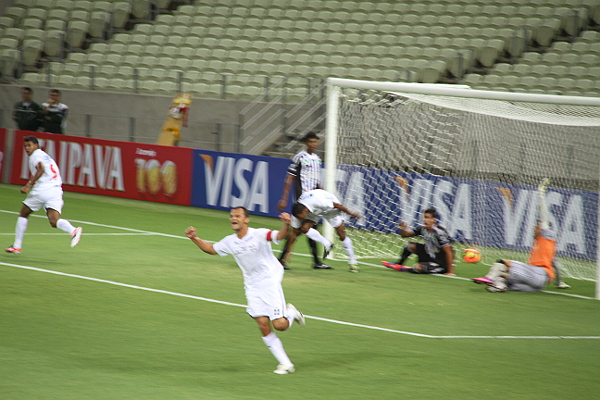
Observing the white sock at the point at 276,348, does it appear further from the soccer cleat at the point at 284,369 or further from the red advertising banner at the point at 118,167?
the red advertising banner at the point at 118,167

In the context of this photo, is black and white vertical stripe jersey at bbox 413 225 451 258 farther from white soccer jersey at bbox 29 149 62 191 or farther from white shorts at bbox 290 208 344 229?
white soccer jersey at bbox 29 149 62 191

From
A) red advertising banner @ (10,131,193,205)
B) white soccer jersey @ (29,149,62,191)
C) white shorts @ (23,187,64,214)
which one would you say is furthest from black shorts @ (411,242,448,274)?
red advertising banner @ (10,131,193,205)

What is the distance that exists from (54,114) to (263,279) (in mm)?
16066

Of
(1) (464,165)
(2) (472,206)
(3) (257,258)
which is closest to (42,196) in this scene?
(3) (257,258)

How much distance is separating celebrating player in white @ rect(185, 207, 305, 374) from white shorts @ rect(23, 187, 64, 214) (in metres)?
6.15

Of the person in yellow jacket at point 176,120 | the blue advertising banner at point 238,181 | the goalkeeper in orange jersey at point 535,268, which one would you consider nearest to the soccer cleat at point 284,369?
the goalkeeper in orange jersey at point 535,268

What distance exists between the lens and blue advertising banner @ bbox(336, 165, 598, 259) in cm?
1420

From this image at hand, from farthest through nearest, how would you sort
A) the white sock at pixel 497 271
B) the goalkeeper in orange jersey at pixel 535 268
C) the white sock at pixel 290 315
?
the white sock at pixel 497 271 → the goalkeeper in orange jersey at pixel 535 268 → the white sock at pixel 290 315

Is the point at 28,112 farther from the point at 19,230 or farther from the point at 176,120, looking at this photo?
the point at 19,230

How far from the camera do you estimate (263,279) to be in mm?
7488

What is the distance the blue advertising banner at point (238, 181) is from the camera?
18.6 metres

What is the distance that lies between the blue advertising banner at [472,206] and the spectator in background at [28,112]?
10434mm

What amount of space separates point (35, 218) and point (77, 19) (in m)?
13.0

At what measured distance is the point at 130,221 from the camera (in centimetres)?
1816
